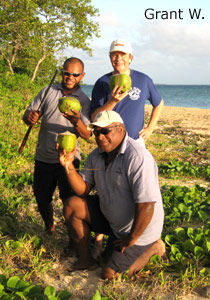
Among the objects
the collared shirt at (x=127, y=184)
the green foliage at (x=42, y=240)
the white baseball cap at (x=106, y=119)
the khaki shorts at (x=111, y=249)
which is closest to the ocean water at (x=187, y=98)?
the green foliage at (x=42, y=240)

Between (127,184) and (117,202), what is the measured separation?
22 centimetres

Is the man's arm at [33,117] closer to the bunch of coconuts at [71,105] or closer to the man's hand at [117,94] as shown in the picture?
the bunch of coconuts at [71,105]

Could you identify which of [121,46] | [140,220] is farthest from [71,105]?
[140,220]

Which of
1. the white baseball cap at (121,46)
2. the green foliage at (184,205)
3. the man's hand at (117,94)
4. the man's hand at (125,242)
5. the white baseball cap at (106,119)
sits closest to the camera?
the white baseball cap at (106,119)

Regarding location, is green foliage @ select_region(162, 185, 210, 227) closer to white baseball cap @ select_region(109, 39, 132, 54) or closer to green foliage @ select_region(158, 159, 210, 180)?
green foliage @ select_region(158, 159, 210, 180)

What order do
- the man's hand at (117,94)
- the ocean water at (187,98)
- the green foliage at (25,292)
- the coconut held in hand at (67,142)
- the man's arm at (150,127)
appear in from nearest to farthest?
the green foliage at (25,292)
the coconut held in hand at (67,142)
the man's hand at (117,94)
the man's arm at (150,127)
the ocean water at (187,98)

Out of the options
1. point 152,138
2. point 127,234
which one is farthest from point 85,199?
point 152,138

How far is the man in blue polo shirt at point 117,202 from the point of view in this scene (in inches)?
126

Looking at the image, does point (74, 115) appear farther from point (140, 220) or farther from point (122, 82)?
point (140, 220)

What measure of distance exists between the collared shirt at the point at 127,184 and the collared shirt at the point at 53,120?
0.63 m

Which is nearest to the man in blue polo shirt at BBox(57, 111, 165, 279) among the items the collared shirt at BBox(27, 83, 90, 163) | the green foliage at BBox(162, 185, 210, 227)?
the collared shirt at BBox(27, 83, 90, 163)

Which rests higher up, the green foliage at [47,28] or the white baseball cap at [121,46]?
the green foliage at [47,28]

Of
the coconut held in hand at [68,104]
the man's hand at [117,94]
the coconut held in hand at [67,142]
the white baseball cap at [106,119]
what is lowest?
the coconut held in hand at [67,142]

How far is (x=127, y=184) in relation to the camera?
11.0 feet
